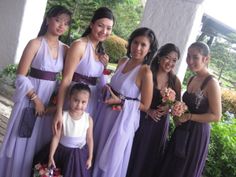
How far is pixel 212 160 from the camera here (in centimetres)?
415

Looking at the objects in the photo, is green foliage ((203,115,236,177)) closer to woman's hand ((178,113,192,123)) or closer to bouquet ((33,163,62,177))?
woman's hand ((178,113,192,123))

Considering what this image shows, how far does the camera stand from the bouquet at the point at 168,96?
303 centimetres

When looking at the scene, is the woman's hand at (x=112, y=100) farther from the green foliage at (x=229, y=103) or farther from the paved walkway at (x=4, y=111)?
the green foliage at (x=229, y=103)

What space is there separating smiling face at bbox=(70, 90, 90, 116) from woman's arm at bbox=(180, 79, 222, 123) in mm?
994

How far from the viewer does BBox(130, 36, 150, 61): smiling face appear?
300cm

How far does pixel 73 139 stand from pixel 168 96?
944 millimetres

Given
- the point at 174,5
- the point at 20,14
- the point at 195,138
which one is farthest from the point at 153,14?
the point at 20,14

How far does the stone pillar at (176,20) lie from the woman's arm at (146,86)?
52.6 inches

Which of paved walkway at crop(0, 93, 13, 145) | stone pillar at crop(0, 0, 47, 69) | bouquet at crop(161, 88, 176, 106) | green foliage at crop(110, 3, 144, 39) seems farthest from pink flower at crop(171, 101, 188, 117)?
green foliage at crop(110, 3, 144, 39)

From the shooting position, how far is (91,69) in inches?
120

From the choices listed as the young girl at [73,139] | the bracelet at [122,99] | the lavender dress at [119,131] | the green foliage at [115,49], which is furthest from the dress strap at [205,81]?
the green foliage at [115,49]

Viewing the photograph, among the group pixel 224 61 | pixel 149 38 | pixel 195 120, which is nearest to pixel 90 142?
pixel 195 120

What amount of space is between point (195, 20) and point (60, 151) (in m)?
Answer: 2.37

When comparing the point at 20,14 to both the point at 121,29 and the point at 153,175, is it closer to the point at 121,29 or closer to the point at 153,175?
the point at 153,175
